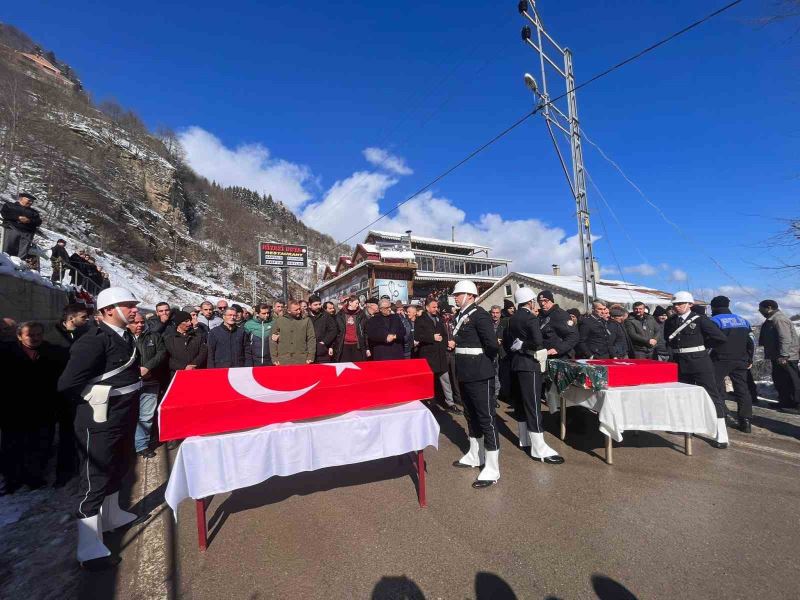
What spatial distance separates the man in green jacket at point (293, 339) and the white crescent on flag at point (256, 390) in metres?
3.37

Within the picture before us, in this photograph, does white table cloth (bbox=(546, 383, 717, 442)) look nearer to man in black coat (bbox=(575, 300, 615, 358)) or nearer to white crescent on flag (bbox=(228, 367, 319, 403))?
man in black coat (bbox=(575, 300, 615, 358))

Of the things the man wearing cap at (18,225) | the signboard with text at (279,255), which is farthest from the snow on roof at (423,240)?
the man wearing cap at (18,225)

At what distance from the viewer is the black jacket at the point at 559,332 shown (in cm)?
481

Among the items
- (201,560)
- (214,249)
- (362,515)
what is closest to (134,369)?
(201,560)

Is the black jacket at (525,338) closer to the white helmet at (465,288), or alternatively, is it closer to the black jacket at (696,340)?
the white helmet at (465,288)

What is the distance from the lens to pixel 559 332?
16.1 ft

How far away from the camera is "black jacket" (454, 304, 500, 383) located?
12.7 ft

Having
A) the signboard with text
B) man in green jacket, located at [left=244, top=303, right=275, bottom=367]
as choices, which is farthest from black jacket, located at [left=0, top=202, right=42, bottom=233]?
the signboard with text

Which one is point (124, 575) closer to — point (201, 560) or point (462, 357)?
point (201, 560)

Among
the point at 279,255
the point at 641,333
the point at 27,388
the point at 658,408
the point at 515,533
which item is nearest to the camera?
the point at 515,533

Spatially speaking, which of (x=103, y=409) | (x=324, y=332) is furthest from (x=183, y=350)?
(x=103, y=409)

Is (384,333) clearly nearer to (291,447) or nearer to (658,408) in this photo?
(291,447)

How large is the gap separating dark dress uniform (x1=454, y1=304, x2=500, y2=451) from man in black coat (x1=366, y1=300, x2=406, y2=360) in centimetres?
232

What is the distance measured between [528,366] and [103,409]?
4.27 m
